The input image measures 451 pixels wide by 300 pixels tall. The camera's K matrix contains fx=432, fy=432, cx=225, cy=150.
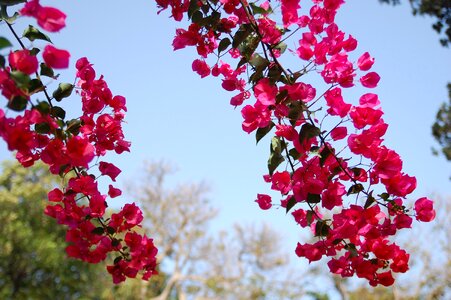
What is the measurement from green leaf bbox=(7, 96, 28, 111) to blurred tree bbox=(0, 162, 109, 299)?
11735mm

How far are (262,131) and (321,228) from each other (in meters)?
0.31

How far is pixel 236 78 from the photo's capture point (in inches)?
58.0

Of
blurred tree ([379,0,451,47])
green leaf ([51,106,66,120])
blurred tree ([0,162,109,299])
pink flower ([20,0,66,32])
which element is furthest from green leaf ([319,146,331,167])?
blurred tree ([0,162,109,299])

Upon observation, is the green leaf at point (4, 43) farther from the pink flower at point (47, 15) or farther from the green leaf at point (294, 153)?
the green leaf at point (294, 153)

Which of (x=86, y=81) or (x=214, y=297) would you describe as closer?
(x=86, y=81)

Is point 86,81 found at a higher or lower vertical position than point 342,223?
higher

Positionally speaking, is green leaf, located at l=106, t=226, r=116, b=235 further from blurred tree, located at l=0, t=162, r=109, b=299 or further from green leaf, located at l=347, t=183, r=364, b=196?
blurred tree, located at l=0, t=162, r=109, b=299

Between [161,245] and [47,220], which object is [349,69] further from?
[161,245]

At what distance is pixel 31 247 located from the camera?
37.9ft

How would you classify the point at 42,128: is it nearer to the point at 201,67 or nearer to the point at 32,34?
the point at 32,34

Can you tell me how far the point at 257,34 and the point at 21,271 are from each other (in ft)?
40.9

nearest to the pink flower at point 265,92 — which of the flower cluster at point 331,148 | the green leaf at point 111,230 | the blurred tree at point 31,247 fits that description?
the flower cluster at point 331,148

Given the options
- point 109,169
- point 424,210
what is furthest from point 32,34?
point 424,210

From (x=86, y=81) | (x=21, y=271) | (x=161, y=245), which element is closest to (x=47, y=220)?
(x=21, y=271)
